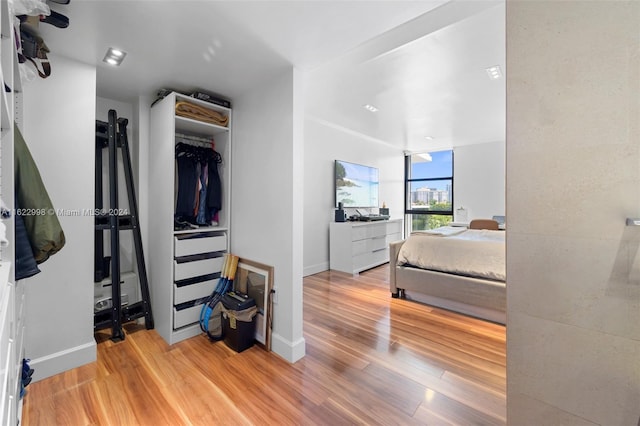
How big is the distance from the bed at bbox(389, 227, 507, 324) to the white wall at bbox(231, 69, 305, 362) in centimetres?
167

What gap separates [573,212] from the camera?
894 mm

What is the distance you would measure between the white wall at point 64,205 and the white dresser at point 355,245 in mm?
3200

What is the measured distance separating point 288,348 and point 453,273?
1968 mm

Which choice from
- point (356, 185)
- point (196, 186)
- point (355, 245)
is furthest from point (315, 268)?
point (196, 186)

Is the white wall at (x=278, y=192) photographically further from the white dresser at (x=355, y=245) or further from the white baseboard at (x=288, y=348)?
the white dresser at (x=355, y=245)

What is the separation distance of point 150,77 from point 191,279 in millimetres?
1717

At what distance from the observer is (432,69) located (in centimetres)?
251

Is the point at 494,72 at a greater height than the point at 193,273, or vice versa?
the point at 494,72

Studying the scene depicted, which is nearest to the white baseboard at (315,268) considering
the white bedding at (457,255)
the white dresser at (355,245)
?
the white dresser at (355,245)

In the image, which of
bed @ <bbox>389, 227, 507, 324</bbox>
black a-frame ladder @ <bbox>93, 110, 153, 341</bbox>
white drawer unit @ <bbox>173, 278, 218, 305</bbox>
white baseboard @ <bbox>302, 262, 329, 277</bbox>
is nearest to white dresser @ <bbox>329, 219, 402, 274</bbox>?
white baseboard @ <bbox>302, 262, 329, 277</bbox>

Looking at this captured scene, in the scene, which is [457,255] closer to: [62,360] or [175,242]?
[175,242]

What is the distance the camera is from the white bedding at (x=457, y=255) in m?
2.73

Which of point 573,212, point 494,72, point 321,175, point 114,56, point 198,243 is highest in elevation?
point 494,72

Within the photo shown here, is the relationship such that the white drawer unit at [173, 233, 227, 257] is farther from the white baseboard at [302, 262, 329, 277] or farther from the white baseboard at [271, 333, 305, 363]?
the white baseboard at [302, 262, 329, 277]
